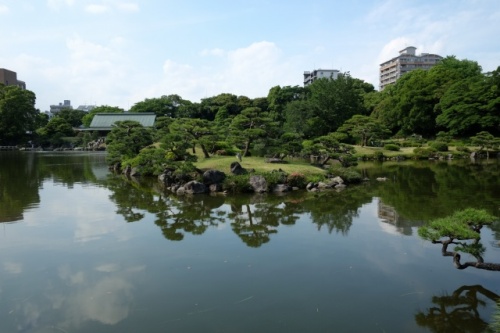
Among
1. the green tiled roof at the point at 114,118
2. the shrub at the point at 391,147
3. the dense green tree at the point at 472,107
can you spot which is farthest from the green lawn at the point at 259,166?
the green tiled roof at the point at 114,118

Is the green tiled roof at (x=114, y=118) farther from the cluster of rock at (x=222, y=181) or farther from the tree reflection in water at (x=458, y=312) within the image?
the tree reflection in water at (x=458, y=312)

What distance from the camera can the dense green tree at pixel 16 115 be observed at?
57469 millimetres

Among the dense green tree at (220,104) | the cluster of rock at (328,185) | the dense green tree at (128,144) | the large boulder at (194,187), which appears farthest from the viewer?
the dense green tree at (220,104)

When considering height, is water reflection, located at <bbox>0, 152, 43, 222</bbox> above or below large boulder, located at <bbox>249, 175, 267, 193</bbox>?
below

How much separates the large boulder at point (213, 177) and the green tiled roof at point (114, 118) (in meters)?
49.1

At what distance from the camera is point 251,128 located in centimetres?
2198

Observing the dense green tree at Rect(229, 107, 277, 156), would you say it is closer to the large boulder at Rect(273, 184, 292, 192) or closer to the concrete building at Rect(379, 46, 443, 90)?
the large boulder at Rect(273, 184, 292, 192)

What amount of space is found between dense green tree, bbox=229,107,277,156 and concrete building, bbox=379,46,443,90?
7875 centimetres

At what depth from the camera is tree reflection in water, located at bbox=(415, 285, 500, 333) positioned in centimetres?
527

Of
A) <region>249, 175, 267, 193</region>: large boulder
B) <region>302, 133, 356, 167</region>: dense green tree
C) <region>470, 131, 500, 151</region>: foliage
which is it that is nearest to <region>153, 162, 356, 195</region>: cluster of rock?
<region>249, 175, 267, 193</region>: large boulder

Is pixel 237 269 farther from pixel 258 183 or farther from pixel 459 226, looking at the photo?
pixel 258 183

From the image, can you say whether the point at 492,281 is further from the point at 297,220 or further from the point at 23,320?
the point at 23,320

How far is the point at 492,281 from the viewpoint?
666 centimetres

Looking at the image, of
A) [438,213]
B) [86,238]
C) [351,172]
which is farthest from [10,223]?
[351,172]
